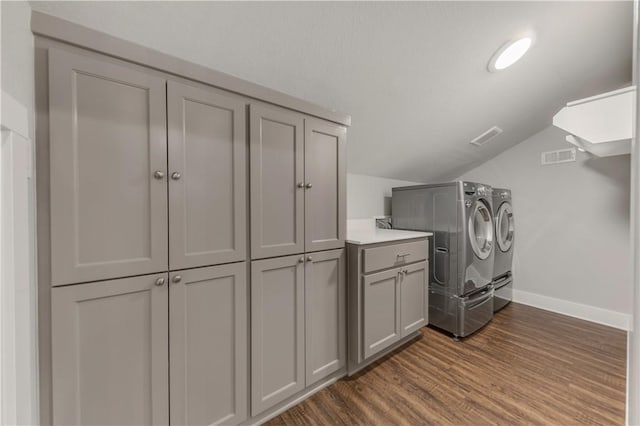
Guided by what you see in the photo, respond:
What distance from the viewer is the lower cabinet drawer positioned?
170 centimetres

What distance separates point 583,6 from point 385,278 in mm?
2163

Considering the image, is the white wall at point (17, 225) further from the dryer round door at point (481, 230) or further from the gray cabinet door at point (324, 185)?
the dryer round door at point (481, 230)

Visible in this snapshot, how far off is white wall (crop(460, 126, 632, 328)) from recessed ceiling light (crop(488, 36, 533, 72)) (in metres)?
1.63

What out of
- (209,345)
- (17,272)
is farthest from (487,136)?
(17,272)

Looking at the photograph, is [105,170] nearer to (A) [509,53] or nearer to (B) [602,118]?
(A) [509,53]

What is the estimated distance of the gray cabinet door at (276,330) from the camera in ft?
4.22

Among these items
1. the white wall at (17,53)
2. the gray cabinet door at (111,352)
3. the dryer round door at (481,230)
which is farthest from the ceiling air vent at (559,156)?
the white wall at (17,53)

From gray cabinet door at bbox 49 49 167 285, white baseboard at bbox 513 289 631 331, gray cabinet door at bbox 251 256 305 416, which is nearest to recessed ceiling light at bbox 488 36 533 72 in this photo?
gray cabinet door at bbox 251 256 305 416

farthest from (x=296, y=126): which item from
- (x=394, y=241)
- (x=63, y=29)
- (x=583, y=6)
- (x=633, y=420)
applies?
(x=583, y=6)

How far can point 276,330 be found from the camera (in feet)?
4.46

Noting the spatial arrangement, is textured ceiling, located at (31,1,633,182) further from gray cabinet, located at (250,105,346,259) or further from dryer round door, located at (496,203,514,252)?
dryer round door, located at (496,203,514,252)

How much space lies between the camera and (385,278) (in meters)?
1.81

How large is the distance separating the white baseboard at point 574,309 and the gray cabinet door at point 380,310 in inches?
88.8

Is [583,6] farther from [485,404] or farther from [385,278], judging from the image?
[485,404]
